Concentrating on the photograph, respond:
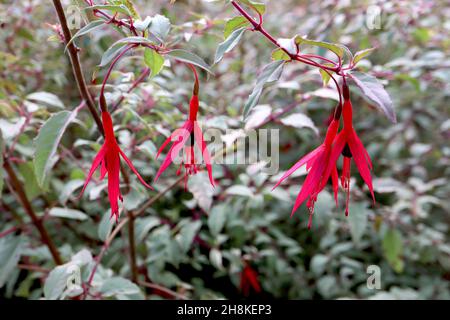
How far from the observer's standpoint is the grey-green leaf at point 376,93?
402mm

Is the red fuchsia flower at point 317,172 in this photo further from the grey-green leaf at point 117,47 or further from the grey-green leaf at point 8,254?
the grey-green leaf at point 8,254

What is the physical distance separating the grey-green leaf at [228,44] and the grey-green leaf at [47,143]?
197 millimetres

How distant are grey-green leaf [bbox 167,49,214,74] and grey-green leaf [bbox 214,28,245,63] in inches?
0.8

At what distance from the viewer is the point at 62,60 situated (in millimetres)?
1337

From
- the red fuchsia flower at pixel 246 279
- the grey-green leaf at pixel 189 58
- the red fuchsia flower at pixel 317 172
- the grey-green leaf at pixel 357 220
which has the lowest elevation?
the red fuchsia flower at pixel 246 279

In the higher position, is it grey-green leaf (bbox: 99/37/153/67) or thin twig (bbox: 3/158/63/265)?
grey-green leaf (bbox: 99/37/153/67)

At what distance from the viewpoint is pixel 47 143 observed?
499 mm

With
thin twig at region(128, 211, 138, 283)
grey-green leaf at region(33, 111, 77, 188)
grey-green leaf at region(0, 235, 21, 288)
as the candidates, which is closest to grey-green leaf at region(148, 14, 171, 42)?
grey-green leaf at region(33, 111, 77, 188)

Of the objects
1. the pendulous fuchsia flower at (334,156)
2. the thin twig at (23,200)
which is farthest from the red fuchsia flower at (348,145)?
the thin twig at (23,200)

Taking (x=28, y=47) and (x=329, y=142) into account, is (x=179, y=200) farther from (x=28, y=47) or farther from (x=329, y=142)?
(x=329, y=142)

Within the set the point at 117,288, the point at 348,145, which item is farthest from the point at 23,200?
the point at 348,145

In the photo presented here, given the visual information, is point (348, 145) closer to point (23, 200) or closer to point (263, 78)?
point (263, 78)

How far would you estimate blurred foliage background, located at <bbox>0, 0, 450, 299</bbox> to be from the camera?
2.56ft

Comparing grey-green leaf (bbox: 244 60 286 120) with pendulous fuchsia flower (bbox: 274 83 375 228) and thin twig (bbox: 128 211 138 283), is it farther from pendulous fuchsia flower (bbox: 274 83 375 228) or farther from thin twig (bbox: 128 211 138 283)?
thin twig (bbox: 128 211 138 283)
